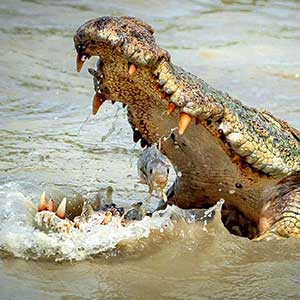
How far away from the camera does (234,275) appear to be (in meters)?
4.12

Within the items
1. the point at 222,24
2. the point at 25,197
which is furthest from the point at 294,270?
the point at 222,24

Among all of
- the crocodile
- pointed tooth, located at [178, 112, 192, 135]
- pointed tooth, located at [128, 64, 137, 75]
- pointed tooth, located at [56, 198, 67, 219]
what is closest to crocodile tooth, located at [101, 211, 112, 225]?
pointed tooth, located at [56, 198, 67, 219]

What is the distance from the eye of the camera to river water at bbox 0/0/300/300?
3.97 meters

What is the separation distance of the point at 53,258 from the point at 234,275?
0.81 m

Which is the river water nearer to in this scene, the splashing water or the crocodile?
the splashing water

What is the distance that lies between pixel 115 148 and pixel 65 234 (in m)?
2.78

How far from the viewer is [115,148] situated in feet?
22.5

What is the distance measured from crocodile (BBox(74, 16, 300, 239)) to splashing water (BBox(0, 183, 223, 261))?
163mm

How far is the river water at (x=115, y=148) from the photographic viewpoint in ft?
13.0

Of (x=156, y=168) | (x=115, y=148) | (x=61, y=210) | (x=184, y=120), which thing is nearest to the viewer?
(x=184, y=120)

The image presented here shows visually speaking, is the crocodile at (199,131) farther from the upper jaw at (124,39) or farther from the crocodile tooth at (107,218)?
the crocodile tooth at (107,218)

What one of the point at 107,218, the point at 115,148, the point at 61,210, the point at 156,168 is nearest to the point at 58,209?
the point at 61,210

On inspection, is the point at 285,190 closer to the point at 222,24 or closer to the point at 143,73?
the point at 143,73

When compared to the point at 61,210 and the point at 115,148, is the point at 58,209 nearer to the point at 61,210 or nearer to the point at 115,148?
the point at 61,210
